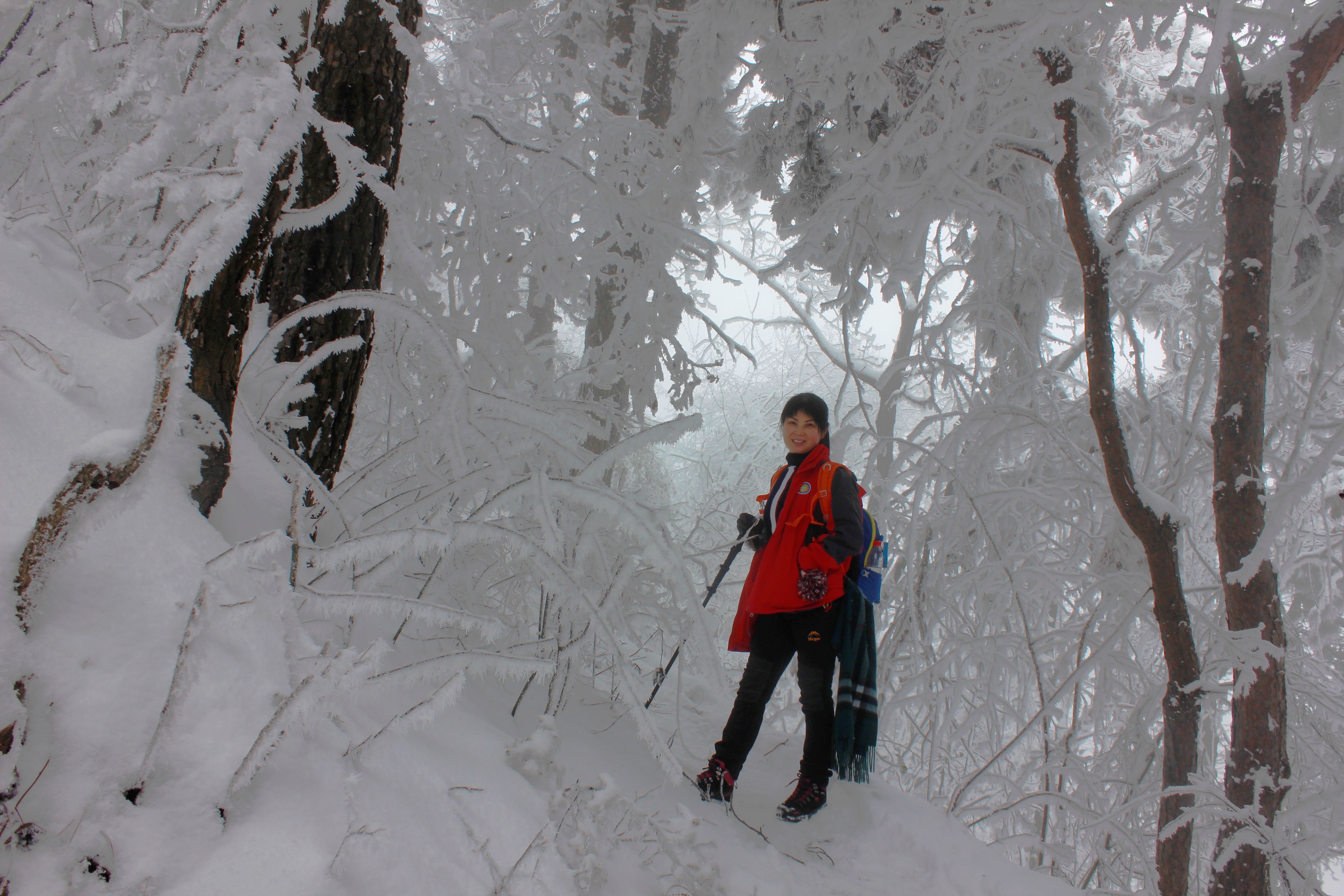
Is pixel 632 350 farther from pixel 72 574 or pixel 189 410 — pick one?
pixel 72 574

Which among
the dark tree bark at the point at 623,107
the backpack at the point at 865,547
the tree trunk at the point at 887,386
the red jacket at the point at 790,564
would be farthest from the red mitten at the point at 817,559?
the dark tree bark at the point at 623,107

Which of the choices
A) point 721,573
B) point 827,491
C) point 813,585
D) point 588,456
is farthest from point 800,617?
point 588,456

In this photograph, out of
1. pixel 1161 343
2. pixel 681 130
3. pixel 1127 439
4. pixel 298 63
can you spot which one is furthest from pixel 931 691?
pixel 1161 343

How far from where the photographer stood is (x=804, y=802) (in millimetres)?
2338

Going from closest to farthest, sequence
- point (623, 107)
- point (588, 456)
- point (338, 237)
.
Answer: point (338, 237) → point (588, 456) → point (623, 107)

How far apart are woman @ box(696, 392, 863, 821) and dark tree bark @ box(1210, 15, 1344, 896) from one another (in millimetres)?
1284

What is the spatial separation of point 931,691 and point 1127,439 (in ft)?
5.97

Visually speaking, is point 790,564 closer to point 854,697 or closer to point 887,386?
point 854,697

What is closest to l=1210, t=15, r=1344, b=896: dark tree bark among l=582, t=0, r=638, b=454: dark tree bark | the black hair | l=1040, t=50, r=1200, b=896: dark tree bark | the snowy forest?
the snowy forest

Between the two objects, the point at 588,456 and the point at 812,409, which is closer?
the point at 588,456

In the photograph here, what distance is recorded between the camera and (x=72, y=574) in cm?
82

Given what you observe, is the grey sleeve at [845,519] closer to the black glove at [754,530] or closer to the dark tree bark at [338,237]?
the black glove at [754,530]

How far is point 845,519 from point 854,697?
2.32 feet

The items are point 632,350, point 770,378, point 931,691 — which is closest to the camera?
point 931,691
